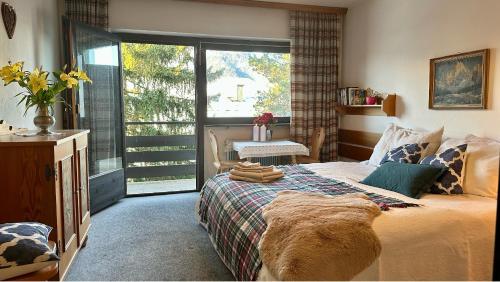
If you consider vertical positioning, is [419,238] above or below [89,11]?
below

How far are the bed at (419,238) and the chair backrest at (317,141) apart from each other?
89.6 inches

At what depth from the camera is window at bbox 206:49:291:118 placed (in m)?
4.85

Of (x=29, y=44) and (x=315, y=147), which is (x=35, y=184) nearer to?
(x=29, y=44)

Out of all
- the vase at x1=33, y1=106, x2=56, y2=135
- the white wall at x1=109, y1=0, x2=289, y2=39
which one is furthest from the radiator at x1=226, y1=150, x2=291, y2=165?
the vase at x1=33, y1=106, x2=56, y2=135

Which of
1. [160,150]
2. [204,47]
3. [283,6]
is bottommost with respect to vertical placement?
[160,150]

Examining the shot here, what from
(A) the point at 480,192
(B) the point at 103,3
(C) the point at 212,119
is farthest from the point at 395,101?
(B) the point at 103,3

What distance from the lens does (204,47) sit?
15.5 feet

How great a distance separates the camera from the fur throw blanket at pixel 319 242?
1.60m

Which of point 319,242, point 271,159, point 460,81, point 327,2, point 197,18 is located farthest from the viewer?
point 271,159

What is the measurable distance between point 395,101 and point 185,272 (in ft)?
9.75

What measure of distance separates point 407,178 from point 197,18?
330 centimetres

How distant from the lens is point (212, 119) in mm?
4824

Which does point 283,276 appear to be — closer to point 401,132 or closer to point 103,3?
point 401,132

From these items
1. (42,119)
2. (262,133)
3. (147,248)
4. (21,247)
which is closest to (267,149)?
(262,133)
